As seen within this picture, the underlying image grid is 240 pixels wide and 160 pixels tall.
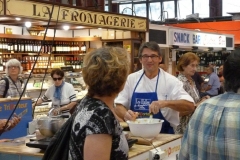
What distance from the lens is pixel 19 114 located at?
20.3ft

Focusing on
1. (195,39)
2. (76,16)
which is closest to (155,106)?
(76,16)

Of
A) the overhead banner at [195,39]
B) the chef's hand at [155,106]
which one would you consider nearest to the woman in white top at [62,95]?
the chef's hand at [155,106]

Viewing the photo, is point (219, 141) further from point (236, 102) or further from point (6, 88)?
point (6, 88)

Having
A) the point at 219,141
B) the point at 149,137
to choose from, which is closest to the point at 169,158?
the point at 149,137

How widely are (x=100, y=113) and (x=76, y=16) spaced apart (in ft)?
19.4

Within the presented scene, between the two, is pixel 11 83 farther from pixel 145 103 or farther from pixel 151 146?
pixel 151 146

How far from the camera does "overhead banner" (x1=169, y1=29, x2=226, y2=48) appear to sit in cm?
1179

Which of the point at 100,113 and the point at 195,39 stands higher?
the point at 195,39

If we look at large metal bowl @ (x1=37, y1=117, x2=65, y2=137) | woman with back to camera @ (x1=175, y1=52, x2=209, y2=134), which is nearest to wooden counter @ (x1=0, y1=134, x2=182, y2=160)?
large metal bowl @ (x1=37, y1=117, x2=65, y2=137)

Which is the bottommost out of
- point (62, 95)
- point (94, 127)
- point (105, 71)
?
point (62, 95)

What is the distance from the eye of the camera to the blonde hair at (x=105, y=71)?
189cm

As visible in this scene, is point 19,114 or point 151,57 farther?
point 19,114

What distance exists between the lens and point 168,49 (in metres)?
11.8

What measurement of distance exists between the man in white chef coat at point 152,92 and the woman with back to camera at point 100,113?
1.66 meters
